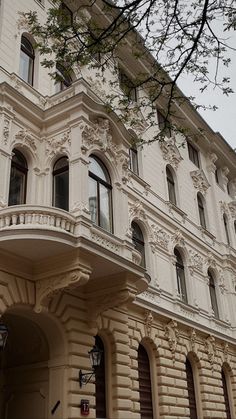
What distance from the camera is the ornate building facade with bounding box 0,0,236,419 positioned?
11878 millimetres

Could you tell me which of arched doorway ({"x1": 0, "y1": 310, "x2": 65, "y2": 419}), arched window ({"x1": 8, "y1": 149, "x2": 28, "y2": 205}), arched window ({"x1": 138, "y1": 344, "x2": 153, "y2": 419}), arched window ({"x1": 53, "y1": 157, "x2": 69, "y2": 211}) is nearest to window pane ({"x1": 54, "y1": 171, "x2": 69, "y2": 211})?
arched window ({"x1": 53, "y1": 157, "x2": 69, "y2": 211})

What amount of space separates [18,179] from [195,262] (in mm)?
11238

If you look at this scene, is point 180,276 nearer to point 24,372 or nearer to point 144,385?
point 144,385

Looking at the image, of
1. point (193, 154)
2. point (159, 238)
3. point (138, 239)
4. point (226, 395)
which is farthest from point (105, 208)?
point (193, 154)

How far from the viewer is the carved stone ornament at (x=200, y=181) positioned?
85.0ft

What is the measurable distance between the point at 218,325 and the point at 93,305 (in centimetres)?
1154

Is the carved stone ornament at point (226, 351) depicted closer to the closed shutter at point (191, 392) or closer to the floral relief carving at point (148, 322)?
the closed shutter at point (191, 392)

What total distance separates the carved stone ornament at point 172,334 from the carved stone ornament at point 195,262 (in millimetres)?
4020

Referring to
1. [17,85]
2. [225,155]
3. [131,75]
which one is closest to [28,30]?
[17,85]

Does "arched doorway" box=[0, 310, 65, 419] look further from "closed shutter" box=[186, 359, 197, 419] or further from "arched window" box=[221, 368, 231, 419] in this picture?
"arched window" box=[221, 368, 231, 419]

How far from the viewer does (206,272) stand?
23688mm

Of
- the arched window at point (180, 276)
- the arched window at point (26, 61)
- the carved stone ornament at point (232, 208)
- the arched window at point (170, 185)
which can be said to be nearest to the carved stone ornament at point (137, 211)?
the arched window at point (180, 276)

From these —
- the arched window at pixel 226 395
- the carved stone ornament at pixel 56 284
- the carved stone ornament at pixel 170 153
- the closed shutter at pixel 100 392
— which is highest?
the carved stone ornament at pixel 170 153

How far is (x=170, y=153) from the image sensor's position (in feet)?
77.9
